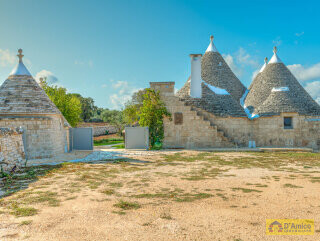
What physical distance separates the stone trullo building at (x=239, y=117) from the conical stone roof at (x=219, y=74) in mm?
2238

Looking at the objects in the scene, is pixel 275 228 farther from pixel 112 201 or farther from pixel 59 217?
pixel 59 217

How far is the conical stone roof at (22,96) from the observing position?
1209 cm

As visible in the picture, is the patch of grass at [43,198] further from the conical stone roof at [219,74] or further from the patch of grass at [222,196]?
the conical stone roof at [219,74]

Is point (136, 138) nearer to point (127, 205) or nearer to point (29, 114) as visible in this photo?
point (29, 114)

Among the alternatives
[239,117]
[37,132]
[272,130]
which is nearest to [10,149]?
[37,132]

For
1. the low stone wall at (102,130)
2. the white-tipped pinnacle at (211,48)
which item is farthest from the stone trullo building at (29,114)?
the low stone wall at (102,130)

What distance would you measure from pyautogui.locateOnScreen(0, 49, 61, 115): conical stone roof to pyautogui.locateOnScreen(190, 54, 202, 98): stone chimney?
387 inches

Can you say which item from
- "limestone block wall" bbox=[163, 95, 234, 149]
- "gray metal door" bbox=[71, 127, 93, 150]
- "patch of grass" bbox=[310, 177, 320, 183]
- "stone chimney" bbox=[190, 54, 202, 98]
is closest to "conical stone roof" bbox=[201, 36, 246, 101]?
"stone chimney" bbox=[190, 54, 202, 98]

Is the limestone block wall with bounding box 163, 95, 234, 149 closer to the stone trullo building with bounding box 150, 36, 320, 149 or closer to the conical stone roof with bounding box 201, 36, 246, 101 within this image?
the stone trullo building with bounding box 150, 36, 320, 149

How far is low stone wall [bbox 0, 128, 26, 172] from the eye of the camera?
344 inches

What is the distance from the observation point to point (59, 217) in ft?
14.3

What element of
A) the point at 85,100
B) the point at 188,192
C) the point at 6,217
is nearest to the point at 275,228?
the point at 188,192

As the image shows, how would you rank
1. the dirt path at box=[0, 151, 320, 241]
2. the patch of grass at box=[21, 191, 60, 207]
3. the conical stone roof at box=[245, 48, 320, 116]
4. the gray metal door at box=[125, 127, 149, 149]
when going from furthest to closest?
the conical stone roof at box=[245, 48, 320, 116]
the gray metal door at box=[125, 127, 149, 149]
the patch of grass at box=[21, 191, 60, 207]
the dirt path at box=[0, 151, 320, 241]

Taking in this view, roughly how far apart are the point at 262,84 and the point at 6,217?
1963cm
